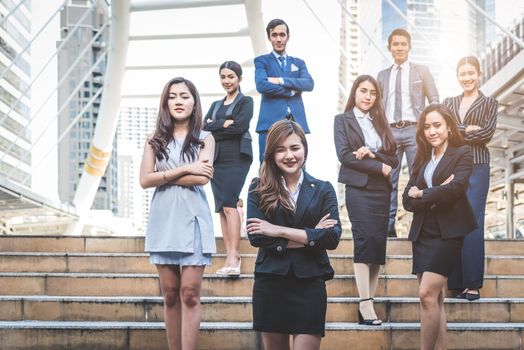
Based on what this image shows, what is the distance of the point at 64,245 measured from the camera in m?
6.99

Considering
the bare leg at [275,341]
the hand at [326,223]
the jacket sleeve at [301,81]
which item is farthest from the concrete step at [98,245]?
the hand at [326,223]

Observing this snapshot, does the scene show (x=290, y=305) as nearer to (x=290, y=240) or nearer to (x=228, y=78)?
(x=290, y=240)

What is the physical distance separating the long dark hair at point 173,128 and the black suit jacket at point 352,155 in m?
1.24

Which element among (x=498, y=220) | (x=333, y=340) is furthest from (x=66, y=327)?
(x=498, y=220)

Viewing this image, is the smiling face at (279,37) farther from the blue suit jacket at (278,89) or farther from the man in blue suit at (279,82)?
the blue suit jacket at (278,89)

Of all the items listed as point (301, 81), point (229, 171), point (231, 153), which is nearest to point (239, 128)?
point (231, 153)

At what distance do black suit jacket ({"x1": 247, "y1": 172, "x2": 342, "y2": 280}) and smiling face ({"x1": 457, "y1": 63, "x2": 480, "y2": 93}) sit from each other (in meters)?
2.61

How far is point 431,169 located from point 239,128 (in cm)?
174

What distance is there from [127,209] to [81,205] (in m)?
170

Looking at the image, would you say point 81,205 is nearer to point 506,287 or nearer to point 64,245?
point 64,245

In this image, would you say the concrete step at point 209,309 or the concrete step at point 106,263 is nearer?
the concrete step at point 209,309

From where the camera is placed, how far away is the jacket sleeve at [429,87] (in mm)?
6148

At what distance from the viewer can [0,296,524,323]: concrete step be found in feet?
17.5

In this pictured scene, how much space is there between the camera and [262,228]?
320 centimetres
